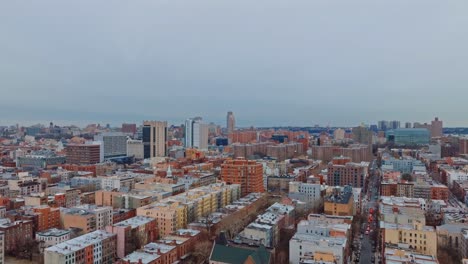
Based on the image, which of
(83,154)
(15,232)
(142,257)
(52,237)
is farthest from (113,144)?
(142,257)

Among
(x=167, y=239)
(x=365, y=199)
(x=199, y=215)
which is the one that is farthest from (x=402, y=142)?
(x=167, y=239)

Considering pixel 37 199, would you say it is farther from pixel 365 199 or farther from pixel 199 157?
pixel 199 157

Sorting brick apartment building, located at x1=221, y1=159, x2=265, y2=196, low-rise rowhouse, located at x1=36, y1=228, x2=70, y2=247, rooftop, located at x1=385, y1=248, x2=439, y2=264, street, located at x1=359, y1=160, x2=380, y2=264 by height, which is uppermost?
brick apartment building, located at x1=221, y1=159, x2=265, y2=196

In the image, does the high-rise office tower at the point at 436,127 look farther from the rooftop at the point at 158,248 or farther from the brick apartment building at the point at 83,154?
the rooftop at the point at 158,248

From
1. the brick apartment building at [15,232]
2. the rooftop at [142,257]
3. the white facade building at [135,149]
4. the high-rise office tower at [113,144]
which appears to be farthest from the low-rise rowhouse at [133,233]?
the high-rise office tower at [113,144]

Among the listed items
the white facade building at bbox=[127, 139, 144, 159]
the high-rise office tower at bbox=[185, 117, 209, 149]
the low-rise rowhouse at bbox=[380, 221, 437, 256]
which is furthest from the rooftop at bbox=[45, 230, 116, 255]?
the high-rise office tower at bbox=[185, 117, 209, 149]

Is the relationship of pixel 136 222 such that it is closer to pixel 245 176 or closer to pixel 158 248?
pixel 158 248

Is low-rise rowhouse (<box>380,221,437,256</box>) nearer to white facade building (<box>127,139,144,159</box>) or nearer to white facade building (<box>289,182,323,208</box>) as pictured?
white facade building (<box>289,182,323,208</box>)

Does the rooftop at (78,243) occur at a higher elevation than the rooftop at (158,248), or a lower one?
higher

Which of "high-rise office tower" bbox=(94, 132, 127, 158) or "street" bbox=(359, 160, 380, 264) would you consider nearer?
"street" bbox=(359, 160, 380, 264)
